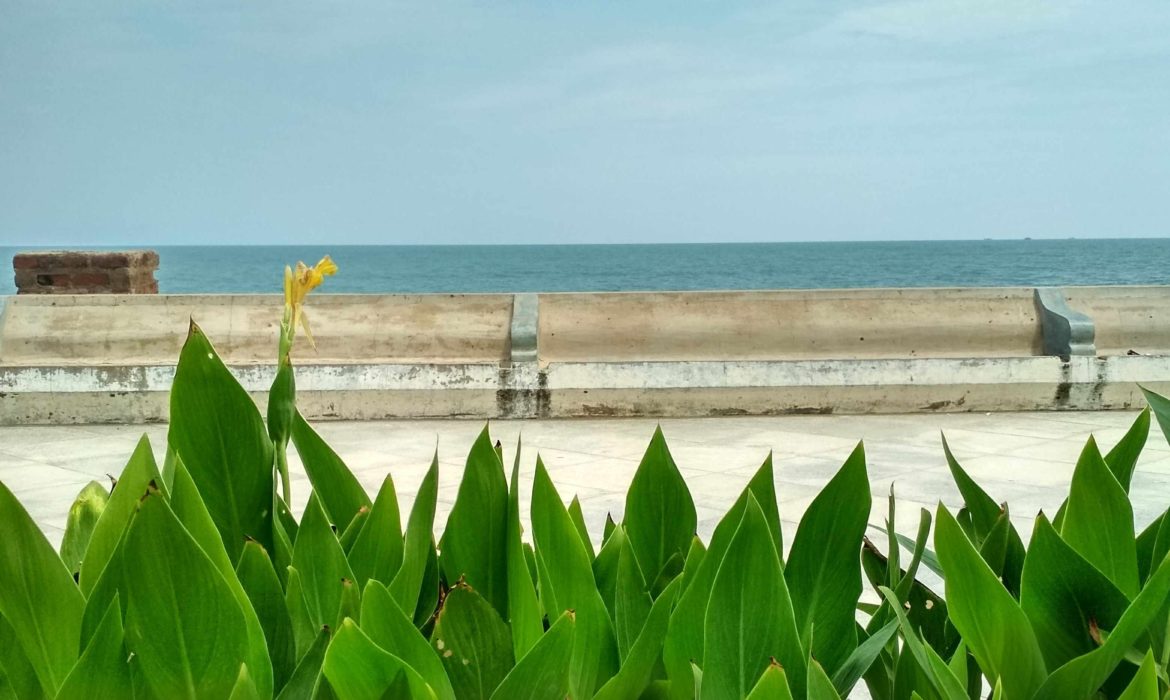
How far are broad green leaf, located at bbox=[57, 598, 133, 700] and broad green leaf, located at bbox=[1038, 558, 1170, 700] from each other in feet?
2.42

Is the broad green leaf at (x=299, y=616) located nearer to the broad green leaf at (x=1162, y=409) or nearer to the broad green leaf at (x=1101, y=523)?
the broad green leaf at (x=1101, y=523)

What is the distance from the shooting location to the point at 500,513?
108 cm

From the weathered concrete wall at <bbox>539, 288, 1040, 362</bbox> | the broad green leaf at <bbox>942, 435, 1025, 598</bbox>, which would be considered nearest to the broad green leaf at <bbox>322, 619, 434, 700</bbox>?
the broad green leaf at <bbox>942, 435, 1025, 598</bbox>

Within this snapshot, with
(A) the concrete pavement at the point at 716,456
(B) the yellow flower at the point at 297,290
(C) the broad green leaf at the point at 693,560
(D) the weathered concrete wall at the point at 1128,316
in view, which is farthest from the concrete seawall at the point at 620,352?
(C) the broad green leaf at the point at 693,560

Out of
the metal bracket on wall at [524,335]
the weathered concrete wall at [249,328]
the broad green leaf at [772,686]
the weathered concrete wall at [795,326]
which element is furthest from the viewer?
the weathered concrete wall at [795,326]

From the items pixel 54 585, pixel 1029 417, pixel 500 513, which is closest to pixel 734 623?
pixel 500 513

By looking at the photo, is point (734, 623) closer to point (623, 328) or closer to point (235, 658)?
point (235, 658)

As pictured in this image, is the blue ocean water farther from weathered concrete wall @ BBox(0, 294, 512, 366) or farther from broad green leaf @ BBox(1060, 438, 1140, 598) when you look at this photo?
broad green leaf @ BBox(1060, 438, 1140, 598)

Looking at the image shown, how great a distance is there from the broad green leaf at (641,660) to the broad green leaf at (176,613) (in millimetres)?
299

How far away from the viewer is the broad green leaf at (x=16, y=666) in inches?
37.4

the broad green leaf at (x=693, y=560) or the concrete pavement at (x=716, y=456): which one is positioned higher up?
the broad green leaf at (x=693, y=560)

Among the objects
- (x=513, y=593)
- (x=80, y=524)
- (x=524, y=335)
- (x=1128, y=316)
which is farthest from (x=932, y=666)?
(x=1128, y=316)

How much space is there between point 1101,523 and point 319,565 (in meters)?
0.76

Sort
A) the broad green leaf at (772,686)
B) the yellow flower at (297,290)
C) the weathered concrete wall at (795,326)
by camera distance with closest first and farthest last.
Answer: the broad green leaf at (772,686) → the yellow flower at (297,290) → the weathered concrete wall at (795,326)
